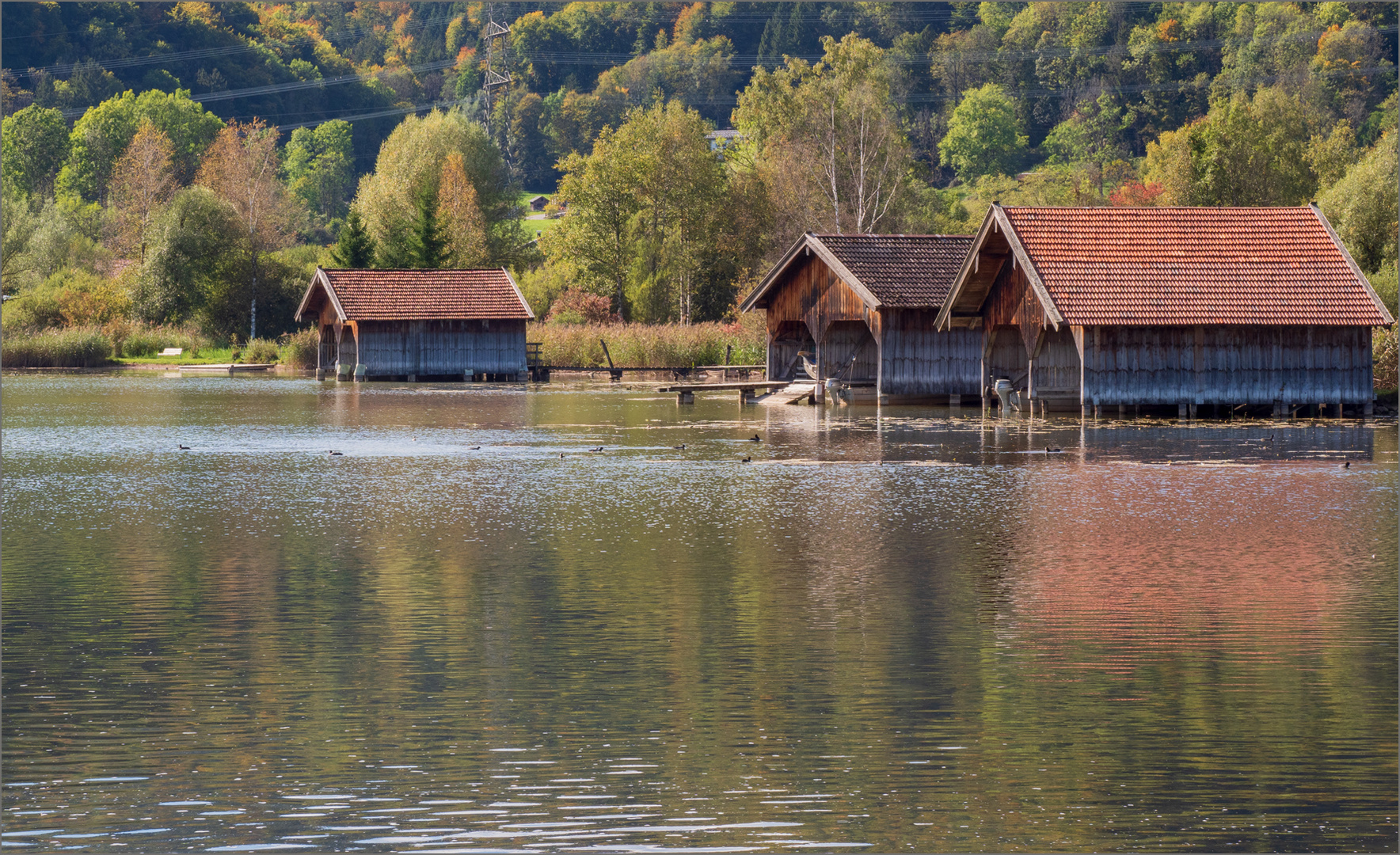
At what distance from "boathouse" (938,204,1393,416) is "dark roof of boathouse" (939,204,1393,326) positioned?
0.14 ft

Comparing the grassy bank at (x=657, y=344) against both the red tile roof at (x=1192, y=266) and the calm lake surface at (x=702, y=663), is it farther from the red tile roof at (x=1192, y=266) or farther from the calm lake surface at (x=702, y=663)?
the calm lake surface at (x=702, y=663)

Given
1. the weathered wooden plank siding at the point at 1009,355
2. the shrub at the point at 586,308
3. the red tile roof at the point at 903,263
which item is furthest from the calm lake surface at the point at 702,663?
the shrub at the point at 586,308

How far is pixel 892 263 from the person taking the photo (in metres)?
53.6

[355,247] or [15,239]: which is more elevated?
[15,239]

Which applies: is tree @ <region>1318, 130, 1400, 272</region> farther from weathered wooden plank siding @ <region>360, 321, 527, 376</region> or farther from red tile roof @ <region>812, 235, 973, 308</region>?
weathered wooden plank siding @ <region>360, 321, 527, 376</region>

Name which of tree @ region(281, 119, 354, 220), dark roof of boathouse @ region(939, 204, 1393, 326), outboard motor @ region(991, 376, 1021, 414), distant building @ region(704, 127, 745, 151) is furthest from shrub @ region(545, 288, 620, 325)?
tree @ region(281, 119, 354, 220)

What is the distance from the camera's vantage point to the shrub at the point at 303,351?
282 ft

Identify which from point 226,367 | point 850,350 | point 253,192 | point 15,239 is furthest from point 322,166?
point 850,350

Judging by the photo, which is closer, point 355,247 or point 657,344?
point 657,344

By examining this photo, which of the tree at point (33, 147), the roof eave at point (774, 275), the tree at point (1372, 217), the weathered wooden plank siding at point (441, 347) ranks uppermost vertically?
the tree at point (33, 147)

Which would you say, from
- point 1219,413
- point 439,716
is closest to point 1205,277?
point 1219,413

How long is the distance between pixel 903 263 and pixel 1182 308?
36.5ft

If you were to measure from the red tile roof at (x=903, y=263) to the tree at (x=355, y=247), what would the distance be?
39.5m

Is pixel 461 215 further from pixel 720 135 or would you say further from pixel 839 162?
pixel 720 135
